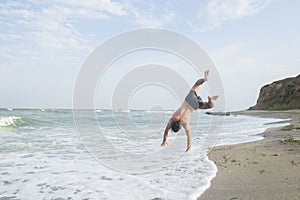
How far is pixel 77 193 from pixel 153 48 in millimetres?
5395

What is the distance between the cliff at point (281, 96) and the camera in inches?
2396

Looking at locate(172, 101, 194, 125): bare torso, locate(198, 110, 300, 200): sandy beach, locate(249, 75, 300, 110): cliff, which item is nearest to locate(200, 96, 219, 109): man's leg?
locate(172, 101, 194, 125): bare torso

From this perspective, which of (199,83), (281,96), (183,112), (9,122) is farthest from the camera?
(281,96)

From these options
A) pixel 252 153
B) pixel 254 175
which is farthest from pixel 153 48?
pixel 254 175

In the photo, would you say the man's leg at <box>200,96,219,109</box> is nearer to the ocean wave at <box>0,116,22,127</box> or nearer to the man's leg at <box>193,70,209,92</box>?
the man's leg at <box>193,70,209,92</box>

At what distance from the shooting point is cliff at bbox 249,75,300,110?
6086 cm

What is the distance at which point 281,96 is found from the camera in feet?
220

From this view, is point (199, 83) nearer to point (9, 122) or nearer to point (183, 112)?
point (183, 112)

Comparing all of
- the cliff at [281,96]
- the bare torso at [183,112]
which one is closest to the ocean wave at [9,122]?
the bare torso at [183,112]

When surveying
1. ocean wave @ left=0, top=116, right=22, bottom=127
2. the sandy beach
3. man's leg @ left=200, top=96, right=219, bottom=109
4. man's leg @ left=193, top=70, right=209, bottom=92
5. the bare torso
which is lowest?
ocean wave @ left=0, top=116, right=22, bottom=127

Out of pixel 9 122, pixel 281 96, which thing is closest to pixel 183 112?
pixel 9 122

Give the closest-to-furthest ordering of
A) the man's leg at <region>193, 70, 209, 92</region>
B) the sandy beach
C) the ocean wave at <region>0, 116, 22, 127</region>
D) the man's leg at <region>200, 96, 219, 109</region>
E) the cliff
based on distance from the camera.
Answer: the sandy beach
the man's leg at <region>193, 70, 209, 92</region>
the man's leg at <region>200, 96, 219, 109</region>
the ocean wave at <region>0, 116, 22, 127</region>
the cliff

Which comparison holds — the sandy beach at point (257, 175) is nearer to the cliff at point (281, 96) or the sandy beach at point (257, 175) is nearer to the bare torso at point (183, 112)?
the bare torso at point (183, 112)

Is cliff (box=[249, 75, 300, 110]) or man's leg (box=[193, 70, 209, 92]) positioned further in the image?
cliff (box=[249, 75, 300, 110])
